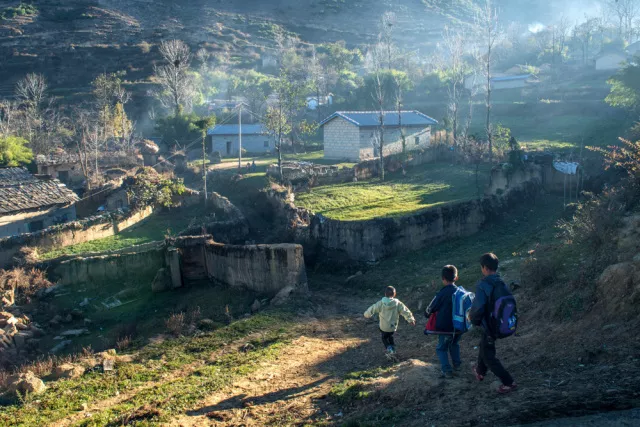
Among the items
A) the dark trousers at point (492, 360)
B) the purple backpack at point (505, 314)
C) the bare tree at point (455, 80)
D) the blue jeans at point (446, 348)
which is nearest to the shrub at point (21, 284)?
the blue jeans at point (446, 348)

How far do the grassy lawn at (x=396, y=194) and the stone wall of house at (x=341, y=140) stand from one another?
7.13 metres

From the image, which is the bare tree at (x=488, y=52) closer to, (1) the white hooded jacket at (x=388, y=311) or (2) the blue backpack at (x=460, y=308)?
(1) the white hooded jacket at (x=388, y=311)

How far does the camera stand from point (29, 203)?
2691cm

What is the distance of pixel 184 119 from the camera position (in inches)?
1881

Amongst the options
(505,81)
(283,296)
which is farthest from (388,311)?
(505,81)

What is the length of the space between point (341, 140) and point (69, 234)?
2134cm

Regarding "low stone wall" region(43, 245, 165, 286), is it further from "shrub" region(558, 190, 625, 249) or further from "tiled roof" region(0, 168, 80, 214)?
"shrub" region(558, 190, 625, 249)

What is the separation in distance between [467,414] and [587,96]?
5039cm

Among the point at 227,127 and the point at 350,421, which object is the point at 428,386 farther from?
the point at 227,127

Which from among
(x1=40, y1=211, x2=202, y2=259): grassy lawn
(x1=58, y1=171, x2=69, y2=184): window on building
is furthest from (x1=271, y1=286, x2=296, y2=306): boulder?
(x1=58, y1=171, x2=69, y2=184): window on building

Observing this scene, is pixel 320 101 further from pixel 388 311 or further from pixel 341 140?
pixel 388 311

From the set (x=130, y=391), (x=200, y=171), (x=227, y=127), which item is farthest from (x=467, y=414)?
(x=227, y=127)

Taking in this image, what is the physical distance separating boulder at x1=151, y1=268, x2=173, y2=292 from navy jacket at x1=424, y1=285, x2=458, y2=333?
1330cm

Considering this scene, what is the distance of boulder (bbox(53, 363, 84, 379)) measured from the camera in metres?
11.7
